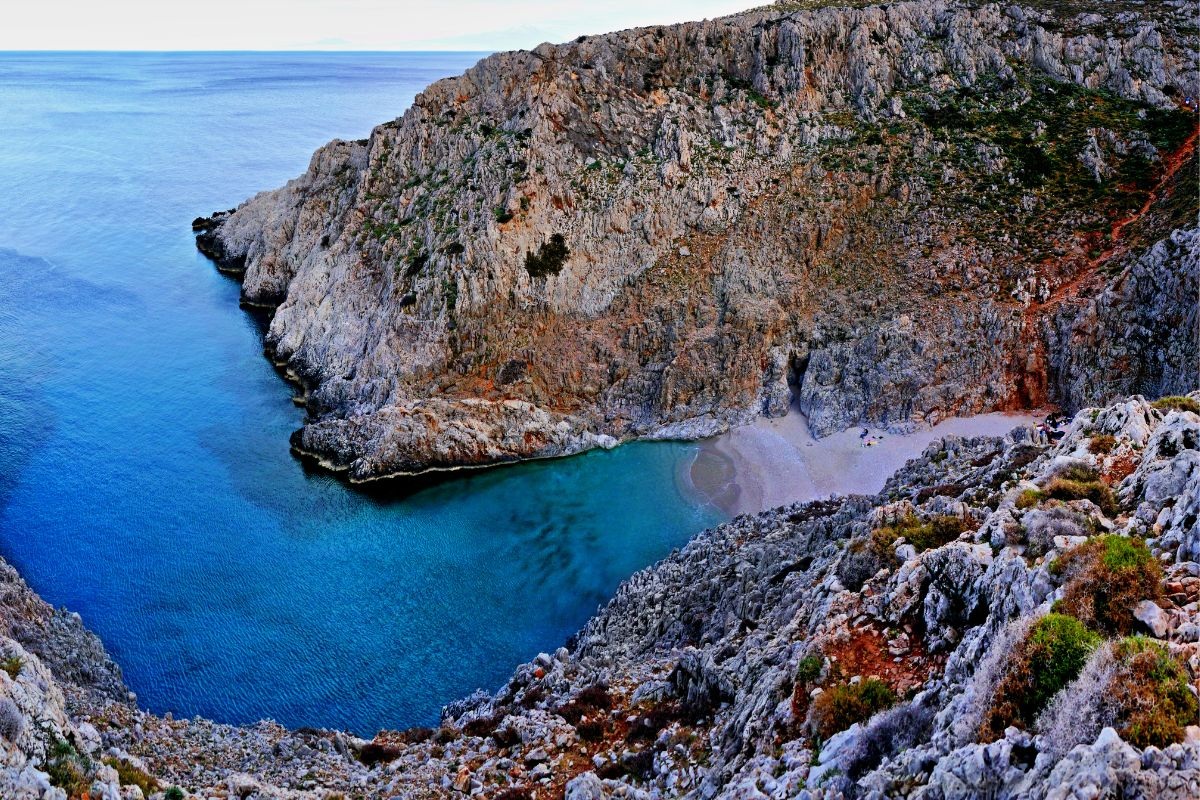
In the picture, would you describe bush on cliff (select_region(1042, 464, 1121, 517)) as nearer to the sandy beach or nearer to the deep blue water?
the deep blue water

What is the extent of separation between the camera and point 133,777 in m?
19.5

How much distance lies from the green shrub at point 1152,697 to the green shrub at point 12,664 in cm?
2490

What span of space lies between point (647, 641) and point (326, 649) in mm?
15232

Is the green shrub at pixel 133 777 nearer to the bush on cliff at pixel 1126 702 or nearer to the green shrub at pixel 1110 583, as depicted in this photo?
the bush on cliff at pixel 1126 702

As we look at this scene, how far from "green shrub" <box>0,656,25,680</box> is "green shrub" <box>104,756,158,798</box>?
4.16 meters

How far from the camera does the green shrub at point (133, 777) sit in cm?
1911

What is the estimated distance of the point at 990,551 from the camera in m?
18.1

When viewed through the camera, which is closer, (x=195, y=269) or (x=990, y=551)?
(x=990, y=551)

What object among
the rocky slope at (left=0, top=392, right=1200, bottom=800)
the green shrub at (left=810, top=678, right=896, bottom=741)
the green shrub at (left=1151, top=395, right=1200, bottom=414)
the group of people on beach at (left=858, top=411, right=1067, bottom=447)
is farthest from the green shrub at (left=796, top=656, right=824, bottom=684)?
the group of people on beach at (left=858, top=411, right=1067, bottom=447)

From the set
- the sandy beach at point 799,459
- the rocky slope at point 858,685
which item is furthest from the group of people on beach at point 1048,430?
the rocky slope at point 858,685

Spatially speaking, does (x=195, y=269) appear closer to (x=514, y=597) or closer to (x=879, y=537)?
(x=514, y=597)

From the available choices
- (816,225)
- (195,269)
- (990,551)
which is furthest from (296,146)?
(990,551)

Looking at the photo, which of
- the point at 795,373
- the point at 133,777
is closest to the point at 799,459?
the point at 795,373

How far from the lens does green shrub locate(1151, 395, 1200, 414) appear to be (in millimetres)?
22241
